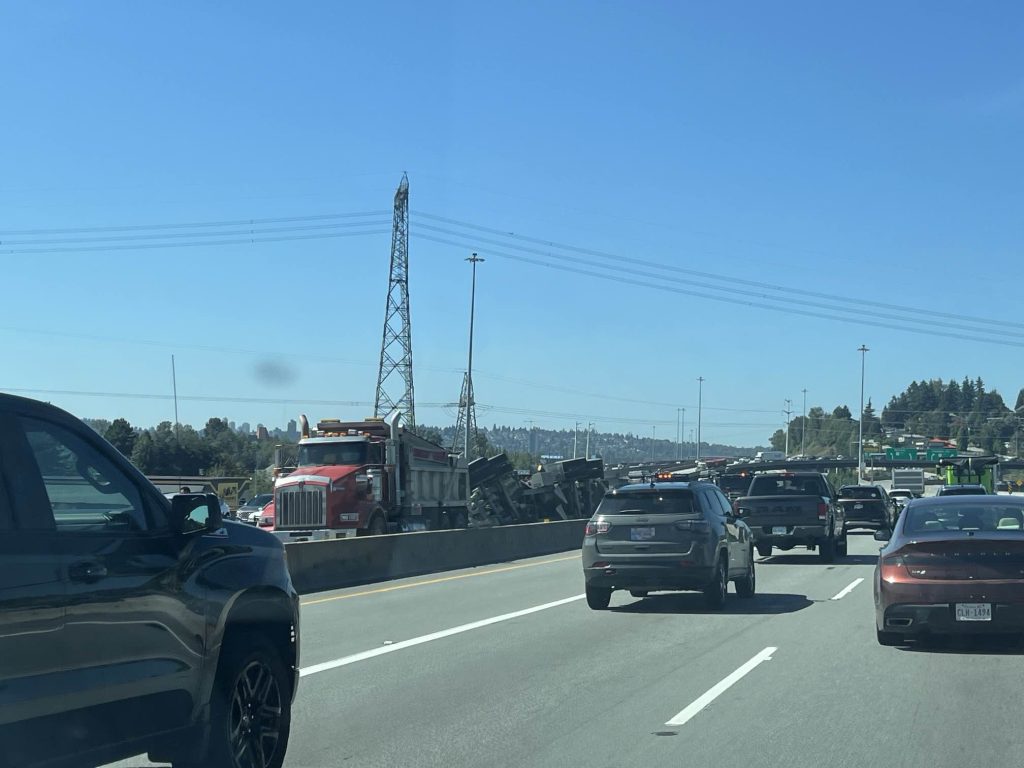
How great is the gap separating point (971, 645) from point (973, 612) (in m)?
1.40

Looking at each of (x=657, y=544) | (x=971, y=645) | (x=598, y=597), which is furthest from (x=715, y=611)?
(x=971, y=645)

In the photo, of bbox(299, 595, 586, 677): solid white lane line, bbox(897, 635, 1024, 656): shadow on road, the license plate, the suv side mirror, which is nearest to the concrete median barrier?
bbox(299, 595, 586, 677): solid white lane line

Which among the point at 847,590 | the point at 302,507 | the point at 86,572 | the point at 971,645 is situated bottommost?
the point at 847,590

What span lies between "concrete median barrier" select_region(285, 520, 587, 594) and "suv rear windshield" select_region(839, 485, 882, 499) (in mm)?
10412

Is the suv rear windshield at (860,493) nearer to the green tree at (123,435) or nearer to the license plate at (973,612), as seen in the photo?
the license plate at (973,612)

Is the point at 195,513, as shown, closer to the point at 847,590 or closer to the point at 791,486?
the point at 847,590

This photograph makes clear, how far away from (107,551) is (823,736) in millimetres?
5298

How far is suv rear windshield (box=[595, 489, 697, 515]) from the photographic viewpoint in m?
17.1

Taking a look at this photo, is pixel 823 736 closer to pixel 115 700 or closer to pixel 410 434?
pixel 115 700

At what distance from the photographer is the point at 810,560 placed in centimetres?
2828

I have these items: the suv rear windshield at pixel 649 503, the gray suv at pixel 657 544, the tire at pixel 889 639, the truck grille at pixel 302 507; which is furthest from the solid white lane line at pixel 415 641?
the truck grille at pixel 302 507

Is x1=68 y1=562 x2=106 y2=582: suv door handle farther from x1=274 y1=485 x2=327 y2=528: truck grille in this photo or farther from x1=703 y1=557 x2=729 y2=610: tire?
x1=274 y1=485 x2=327 y2=528: truck grille

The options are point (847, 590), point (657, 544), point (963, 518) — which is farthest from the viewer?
point (847, 590)

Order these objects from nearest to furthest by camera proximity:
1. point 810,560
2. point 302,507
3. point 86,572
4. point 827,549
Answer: point 86,572
point 827,549
point 810,560
point 302,507
